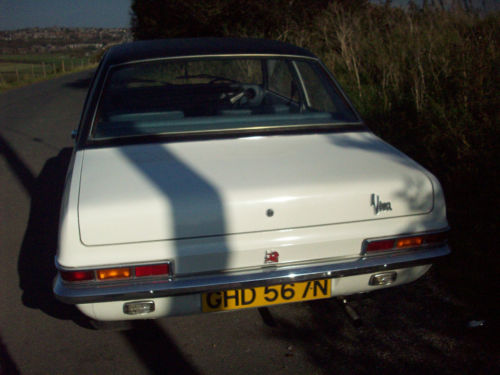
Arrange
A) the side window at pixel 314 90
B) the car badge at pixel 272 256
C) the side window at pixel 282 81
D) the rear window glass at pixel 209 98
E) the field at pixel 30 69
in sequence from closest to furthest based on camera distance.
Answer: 1. the car badge at pixel 272 256
2. the rear window glass at pixel 209 98
3. the side window at pixel 314 90
4. the side window at pixel 282 81
5. the field at pixel 30 69

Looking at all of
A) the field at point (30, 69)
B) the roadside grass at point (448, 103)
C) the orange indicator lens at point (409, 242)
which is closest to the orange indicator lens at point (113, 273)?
the orange indicator lens at point (409, 242)

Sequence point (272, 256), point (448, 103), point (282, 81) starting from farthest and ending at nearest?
point (448, 103) → point (282, 81) → point (272, 256)

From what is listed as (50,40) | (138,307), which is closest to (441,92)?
(138,307)

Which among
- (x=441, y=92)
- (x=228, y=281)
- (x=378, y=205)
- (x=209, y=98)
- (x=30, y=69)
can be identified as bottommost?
(x=30, y=69)

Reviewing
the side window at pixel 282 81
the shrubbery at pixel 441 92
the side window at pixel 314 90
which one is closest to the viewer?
the side window at pixel 314 90

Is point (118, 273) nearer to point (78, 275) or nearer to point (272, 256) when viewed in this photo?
point (78, 275)

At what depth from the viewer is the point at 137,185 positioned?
218 cm

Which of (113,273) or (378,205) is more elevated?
(378,205)

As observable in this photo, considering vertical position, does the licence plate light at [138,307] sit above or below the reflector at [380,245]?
below

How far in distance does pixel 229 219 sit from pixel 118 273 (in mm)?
542

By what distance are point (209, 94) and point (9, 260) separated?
6.86 feet

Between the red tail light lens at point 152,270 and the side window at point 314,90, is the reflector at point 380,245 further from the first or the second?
the side window at point 314,90

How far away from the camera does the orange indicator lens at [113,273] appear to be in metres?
2.04

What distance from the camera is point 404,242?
2297 mm
